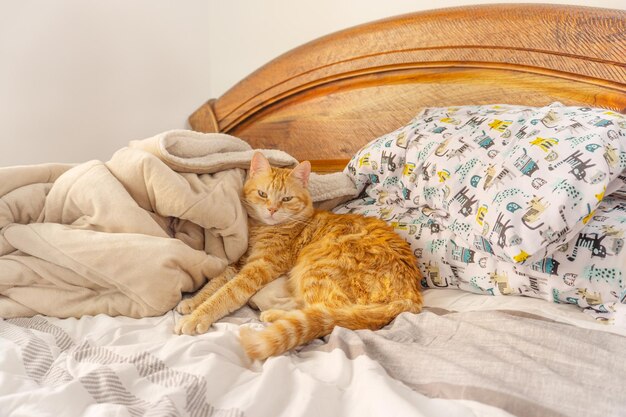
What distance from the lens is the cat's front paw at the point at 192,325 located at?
1214mm

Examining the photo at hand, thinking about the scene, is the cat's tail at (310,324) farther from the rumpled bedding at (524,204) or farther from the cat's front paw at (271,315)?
the rumpled bedding at (524,204)

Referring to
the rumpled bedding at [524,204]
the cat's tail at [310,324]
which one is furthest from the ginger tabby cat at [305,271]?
the rumpled bedding at [524,204]

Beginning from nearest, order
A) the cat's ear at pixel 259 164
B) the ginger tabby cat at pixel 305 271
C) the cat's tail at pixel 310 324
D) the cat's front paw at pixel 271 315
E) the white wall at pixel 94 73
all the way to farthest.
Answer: the cat's tail at pixel 310 324
the ginger tabby cat at pixel 305 271
the cat's front paw at pixel 271 315
the cat's ear at pixel 259 164
the white wall at pixel 94 73

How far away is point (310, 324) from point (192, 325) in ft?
0.99

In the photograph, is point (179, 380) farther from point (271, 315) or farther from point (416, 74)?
point (416, 74)

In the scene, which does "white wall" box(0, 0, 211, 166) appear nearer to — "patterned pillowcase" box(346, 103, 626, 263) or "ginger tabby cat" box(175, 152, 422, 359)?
"ginger tabby cat" box(175, 152, 422, 359)

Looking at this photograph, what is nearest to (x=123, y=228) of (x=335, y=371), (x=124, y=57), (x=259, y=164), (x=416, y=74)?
(x=259, y=164)

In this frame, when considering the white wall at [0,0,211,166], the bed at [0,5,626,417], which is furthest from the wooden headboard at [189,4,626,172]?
the white wall at [0,0,211,166]

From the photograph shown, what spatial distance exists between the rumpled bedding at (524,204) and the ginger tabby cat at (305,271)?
136 millimetres

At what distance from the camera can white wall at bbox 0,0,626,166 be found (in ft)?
6.93

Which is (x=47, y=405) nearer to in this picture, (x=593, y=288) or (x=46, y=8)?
(x=593, y=288)

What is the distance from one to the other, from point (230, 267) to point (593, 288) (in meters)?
1.02

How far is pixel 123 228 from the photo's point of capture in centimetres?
140

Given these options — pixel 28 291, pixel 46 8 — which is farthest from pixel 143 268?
pixel 46 8
